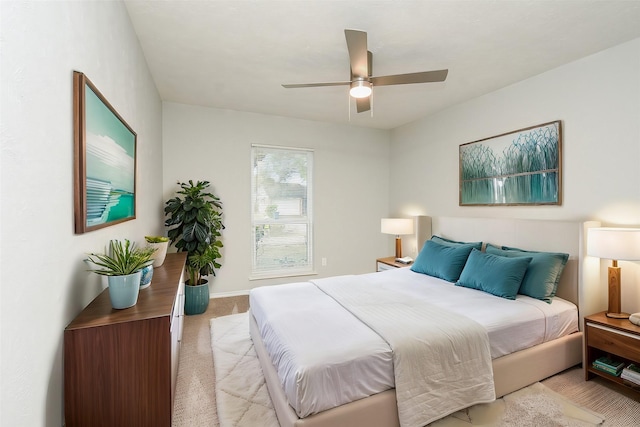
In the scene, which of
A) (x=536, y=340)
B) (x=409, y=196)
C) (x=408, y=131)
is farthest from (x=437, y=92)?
(x=536, y=340)

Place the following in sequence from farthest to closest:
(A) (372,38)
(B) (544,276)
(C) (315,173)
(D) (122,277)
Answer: (C) (315,173)
(B) (544,276)
(A) (372,38)
(D) (122,277)

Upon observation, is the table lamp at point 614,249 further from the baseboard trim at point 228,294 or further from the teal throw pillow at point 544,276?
the baseboard trim at point 228,294

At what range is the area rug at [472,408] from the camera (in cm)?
184

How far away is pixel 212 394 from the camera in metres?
2.12

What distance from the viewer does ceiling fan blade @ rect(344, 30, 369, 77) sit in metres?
1.85

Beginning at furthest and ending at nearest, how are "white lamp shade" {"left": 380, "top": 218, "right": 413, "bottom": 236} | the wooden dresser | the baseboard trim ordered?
1. "white lamp shade" {"left": 380, "top": 218, "right": 413, "bottom": 236}
2. the baseboard trim
3. the wooden dresser

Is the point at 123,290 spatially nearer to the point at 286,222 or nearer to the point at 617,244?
the point at 617,244

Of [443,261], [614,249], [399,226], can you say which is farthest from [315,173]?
[614,249]

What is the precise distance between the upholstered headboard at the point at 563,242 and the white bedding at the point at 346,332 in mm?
170

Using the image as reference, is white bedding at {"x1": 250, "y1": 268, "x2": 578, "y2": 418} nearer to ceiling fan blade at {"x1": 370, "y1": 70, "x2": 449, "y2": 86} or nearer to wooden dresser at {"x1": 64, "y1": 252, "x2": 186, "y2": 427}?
wooden dresser at {"x1": 64, "y1": 252, "x2": 186, "y2": 427}

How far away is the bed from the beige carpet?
5.3 inches

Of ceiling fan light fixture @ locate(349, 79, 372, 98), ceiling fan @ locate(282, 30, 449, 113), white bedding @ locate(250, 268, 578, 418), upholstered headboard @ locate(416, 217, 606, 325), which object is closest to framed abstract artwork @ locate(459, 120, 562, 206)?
upholstered headboard @ locate(416, 217, 606, 325)

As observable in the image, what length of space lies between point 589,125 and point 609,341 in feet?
5.90

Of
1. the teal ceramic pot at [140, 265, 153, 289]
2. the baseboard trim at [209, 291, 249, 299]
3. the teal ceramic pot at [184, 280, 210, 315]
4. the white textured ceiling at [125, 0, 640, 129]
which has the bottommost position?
the baseboard trim at [209, 291, 249, 299]
